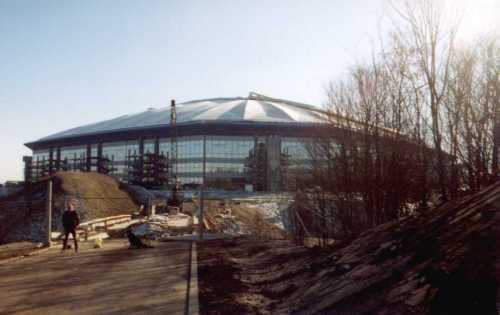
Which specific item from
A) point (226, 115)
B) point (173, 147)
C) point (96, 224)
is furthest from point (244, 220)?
point (226, 115)

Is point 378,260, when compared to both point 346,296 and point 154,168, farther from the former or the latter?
point 154,168

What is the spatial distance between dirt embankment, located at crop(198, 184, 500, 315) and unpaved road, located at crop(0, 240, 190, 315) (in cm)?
76

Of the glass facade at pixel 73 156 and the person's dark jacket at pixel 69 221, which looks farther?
the glass facade at pixel 73 156

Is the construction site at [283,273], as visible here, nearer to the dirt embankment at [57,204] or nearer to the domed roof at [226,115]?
the dirt embankment at [57,204]

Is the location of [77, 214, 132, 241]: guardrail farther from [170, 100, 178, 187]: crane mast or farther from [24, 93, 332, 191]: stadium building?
[170, 100, 178, 187]: crane mast

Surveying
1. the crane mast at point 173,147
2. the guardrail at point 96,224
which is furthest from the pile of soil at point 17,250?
the crane mast at point 173,147

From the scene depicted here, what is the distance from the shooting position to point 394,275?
5523 millimetres

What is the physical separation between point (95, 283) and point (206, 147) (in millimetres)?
70642

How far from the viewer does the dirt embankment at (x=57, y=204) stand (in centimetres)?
3216

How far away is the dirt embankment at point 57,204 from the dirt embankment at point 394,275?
895 inches

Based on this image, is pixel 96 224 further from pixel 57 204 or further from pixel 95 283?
pixel 95 283

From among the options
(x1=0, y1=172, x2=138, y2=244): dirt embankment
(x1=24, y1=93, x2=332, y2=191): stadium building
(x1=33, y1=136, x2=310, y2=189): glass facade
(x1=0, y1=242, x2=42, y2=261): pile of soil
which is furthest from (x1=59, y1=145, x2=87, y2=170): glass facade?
(x1=0, y1=242, x2=42, y2=261): pile of soil

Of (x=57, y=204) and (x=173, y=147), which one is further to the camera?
(x=173, y=147)

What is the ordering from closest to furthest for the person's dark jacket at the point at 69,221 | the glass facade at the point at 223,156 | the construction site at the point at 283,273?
the construction site at the point at 283,273 → the person's dark jacket at the point at 69,221 → the glass facade at the point at 223,156
